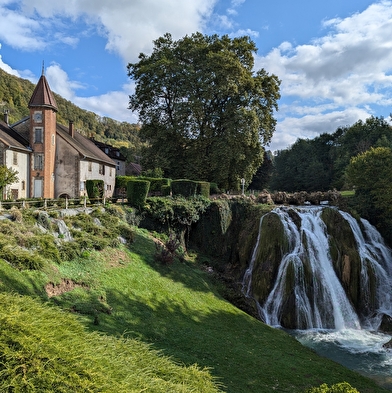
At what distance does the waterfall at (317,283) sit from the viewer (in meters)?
16.7

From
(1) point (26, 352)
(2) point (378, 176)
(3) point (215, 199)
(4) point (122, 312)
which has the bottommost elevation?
(4) point (122, 312)

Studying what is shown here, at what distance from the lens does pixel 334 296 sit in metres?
17.4

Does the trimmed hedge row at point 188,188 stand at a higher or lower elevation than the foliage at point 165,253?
higher

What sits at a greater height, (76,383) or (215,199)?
(215,199)

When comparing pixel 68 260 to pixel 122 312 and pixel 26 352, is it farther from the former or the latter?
pixel 26 352

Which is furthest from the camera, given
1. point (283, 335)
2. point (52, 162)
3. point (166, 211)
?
point (52, 162)

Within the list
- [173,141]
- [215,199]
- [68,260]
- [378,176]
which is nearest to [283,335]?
[68,260]

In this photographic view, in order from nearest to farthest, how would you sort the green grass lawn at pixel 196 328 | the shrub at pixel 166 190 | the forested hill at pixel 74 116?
the green grass lawn at pixel 196 328, the shrub at pixel 166 190, the forested hill at pixel 74 116

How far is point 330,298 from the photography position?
1723cm

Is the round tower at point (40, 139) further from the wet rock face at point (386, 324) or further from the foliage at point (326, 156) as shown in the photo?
the foliage at point (326, 156)

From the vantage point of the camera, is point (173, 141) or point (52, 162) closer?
point (52, 162)

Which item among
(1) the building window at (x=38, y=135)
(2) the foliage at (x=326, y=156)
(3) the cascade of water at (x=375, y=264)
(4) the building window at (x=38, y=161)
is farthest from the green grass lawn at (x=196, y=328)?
(2) the foliage at (x=326, y=156)

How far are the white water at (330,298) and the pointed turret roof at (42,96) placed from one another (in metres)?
23.7

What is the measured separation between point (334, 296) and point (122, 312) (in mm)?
12453
